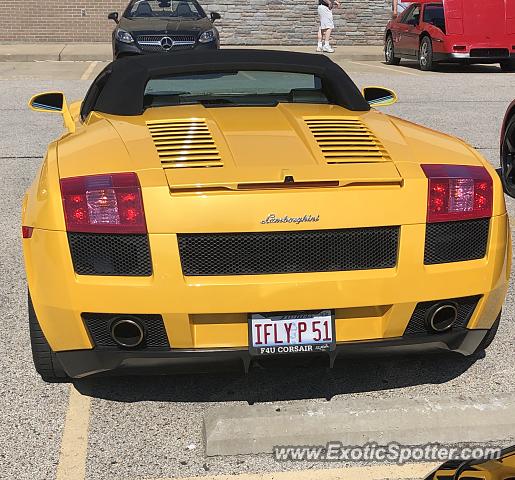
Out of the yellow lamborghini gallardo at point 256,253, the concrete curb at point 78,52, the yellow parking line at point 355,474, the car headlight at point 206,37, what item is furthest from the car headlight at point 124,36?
the yellow parking line at point 355,474

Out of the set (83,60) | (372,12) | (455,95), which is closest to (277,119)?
(455,95)

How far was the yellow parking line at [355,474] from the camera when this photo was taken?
2.91 metres

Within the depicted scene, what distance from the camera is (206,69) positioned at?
4.29m

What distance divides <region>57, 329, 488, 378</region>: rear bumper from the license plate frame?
0.10 ft

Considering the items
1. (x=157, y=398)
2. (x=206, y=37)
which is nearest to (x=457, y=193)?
(x=157, y=398)

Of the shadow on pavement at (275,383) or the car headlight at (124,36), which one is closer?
the shadow on pavement at (275,383)

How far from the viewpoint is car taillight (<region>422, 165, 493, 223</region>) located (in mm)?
3131

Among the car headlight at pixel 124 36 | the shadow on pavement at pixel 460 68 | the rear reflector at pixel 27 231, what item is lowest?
the shadow on pavement at pixel 460 68

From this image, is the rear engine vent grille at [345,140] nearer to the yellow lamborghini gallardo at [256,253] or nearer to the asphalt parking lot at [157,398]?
the yellow lamborghini gallardo at [256,253]

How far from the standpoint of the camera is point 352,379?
12.0ft

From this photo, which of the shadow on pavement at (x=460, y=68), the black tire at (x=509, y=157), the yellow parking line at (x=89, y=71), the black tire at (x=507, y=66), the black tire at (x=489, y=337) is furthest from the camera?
the black tire at (x=507, y=66)

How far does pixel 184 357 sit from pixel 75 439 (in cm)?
55

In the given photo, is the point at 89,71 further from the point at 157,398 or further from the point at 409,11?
the point at 157,398

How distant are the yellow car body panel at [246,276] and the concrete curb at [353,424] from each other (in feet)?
0.90
